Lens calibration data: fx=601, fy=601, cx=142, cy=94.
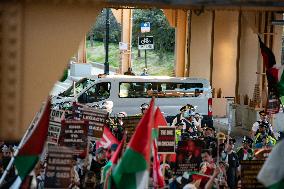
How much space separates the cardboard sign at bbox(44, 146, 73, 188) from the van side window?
13499 millimetres

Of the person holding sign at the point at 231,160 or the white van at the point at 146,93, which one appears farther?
the white van at the point at 146,93

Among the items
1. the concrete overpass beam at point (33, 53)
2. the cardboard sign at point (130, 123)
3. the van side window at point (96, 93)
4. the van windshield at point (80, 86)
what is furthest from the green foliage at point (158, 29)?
the concrete overpass beam at point (33, 53)

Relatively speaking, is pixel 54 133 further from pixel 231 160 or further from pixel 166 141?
pixel 231 160

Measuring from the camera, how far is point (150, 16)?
4512cm

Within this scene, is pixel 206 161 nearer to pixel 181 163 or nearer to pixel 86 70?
pixel 181 163

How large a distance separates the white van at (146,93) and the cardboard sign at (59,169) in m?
13.4

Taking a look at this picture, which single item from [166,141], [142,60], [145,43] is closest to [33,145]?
[166,141]

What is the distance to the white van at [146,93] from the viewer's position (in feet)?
67.1


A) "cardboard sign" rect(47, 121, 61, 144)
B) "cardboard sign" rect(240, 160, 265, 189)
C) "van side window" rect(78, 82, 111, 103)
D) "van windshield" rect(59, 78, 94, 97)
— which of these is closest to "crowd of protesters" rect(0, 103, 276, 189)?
"cardboard sign" rect(47, 121, 61, 144)

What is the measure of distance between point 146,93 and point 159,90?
0.49 metres

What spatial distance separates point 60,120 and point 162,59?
38.3 meters

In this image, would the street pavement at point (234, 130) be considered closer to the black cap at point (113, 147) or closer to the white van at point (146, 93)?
the white van at point (146, 93)

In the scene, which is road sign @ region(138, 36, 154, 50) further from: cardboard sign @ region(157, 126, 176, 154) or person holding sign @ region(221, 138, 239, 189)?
cardboard sign @ region(157, 126, 176, 154)

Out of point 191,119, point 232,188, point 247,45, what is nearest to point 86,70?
A: point 247,45
